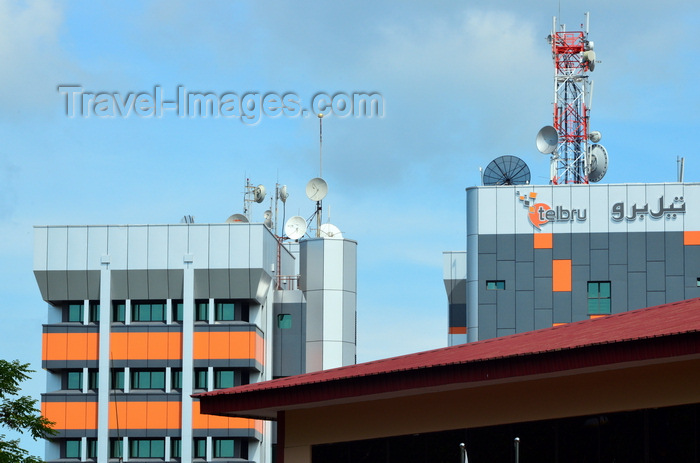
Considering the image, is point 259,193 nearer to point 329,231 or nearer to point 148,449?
point 329,231

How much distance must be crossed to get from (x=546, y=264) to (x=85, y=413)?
107 ft

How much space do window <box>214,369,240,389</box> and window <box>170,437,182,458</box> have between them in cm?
435

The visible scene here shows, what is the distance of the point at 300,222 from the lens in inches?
3777

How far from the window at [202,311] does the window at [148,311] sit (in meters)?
2.40

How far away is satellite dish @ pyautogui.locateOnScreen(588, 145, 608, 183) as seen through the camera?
298 ft

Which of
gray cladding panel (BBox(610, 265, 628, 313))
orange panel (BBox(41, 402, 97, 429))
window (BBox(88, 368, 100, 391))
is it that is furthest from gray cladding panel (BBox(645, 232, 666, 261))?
orange panel (BBox(41, 402, 97, 429))

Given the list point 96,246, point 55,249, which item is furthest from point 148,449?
point 55,249

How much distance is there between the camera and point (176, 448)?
276ft

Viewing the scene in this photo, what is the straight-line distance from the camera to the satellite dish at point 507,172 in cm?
Answer: 8975

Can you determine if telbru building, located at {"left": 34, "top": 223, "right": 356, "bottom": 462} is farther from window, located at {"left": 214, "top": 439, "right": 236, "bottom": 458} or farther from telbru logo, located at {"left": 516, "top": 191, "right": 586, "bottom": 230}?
telbru logo, located at {"left": 516, "top": 191, "right": 586, "bottom": 230}

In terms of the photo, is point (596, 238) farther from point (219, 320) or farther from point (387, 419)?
point (387, 419)

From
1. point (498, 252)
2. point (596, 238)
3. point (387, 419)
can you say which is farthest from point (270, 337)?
point (387, 419)

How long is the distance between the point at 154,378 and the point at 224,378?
482 centimetres

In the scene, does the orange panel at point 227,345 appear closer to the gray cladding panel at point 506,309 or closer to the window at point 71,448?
the window at point 71,448
